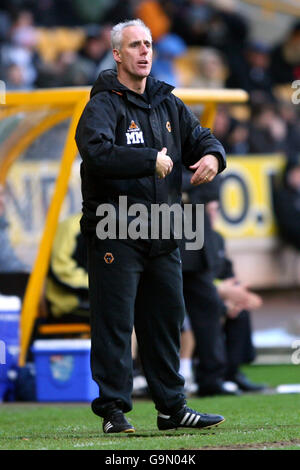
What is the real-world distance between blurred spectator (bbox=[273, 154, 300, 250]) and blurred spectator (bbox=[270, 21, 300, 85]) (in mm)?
4051

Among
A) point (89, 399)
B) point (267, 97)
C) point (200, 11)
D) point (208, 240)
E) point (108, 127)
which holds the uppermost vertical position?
Result: point (200, 11)

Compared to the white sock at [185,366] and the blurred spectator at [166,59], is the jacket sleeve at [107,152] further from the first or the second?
the blurred spectator at [166,59]

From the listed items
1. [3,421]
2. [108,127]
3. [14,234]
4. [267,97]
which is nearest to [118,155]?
[108,127]

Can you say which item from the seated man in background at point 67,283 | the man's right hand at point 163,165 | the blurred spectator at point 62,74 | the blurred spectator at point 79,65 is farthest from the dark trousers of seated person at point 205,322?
the blurred spectator at point 62,74

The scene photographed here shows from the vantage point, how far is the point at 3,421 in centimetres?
721

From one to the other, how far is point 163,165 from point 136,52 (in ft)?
2.27

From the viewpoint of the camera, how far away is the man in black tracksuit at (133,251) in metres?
5.70

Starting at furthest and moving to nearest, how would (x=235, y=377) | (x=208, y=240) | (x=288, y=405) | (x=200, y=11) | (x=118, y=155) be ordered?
(x=200, y=11)
(x=235, y=377)
(x=208, y=240)
(x=288, y=405)
(x=118, y=155)

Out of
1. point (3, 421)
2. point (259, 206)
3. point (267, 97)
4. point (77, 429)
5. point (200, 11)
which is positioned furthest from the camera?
point (200, 11)

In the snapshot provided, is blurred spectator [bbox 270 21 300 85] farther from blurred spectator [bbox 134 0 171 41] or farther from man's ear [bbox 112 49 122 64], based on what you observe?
man's ear [bbox 112 49 122 64]

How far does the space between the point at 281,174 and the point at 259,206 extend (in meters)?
0.50

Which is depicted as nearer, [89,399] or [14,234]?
[89,399]

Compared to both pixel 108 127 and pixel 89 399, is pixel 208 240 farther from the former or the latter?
pixel 108 127

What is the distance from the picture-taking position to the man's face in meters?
5.75
